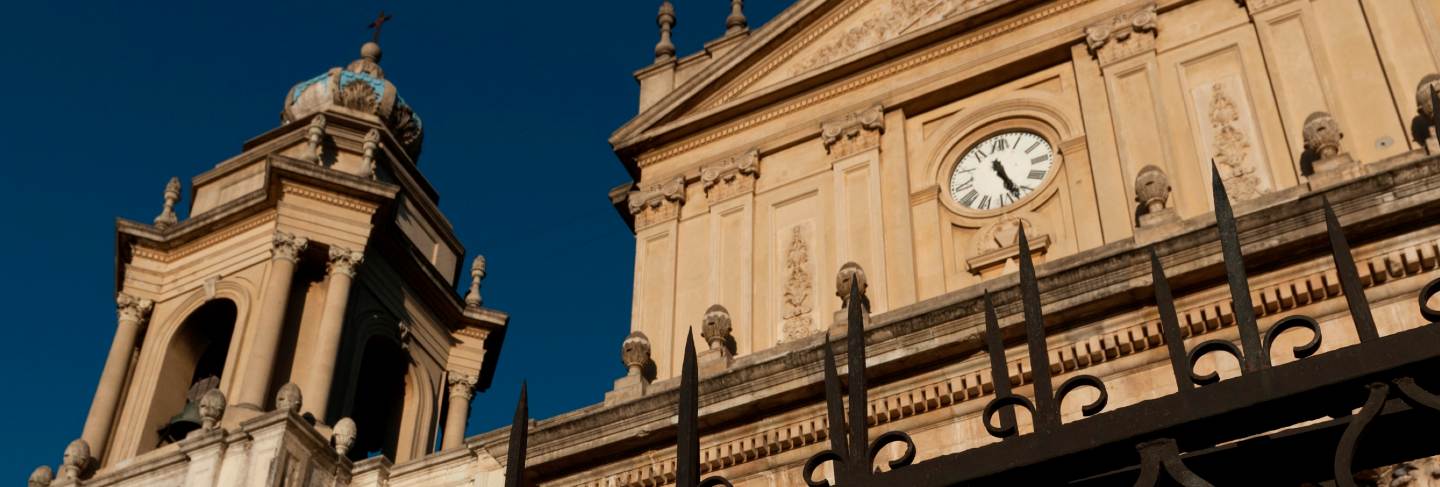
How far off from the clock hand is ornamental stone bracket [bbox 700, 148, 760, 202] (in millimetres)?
2474

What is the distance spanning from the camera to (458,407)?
71.0 feet

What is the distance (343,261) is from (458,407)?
2.91 meters

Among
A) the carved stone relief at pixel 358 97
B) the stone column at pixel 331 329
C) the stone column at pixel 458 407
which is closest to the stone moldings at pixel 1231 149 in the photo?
the stone column at pixel 331 329

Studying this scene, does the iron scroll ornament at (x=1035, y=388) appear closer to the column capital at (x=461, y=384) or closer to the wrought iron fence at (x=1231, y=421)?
the wrought iron fence at (x=1231, y=421)

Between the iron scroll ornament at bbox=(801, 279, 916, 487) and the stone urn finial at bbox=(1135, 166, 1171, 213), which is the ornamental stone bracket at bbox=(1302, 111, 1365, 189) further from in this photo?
the iron scroll ornament at bbox=(801, 279, 916, 487)

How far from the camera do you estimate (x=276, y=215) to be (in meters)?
20.1

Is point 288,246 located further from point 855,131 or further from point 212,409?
point 855,131

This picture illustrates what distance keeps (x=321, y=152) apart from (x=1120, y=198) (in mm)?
11357

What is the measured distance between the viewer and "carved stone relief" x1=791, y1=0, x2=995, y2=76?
54.6ft

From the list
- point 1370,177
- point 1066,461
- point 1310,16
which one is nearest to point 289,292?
point 1310,16

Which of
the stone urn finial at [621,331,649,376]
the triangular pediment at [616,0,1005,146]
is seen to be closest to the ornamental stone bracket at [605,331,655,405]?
the stone urn finial at [621,331,649,376]

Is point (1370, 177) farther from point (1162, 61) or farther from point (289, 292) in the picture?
point (289, 292)

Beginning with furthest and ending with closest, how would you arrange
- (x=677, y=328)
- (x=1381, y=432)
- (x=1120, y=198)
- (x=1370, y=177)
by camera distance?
(x=677, y=328), (x=1120, y=198), (x=1370, y=177), (x=1381, y=432)

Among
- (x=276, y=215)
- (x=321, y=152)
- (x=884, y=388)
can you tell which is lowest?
(x=884, y=388)
